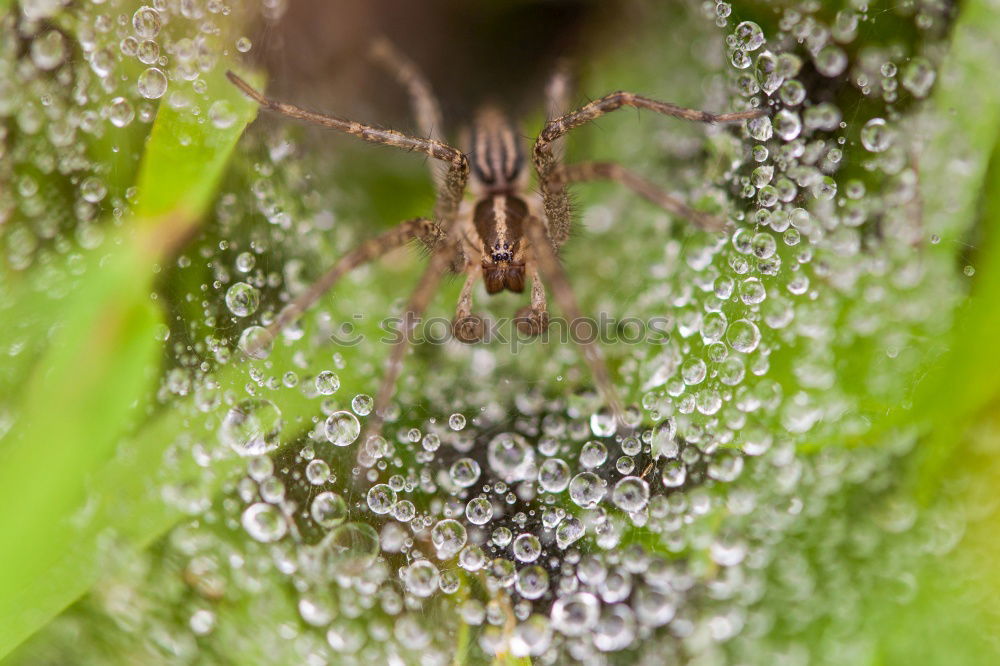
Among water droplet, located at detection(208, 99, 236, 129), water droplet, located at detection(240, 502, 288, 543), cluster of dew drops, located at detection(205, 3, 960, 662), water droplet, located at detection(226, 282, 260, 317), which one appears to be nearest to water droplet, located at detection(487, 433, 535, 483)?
cluster of dew drops, located at detection(205, 3, 960, 662)

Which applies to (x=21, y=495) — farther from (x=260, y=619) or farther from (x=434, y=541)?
(x=434, y=541)

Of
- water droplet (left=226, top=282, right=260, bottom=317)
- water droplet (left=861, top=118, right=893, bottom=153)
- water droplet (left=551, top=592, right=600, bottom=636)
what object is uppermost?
water droplet (left=861, top=118, right=893, bottom=153)

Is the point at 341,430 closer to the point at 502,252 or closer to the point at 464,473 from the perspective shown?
the point at 464,473

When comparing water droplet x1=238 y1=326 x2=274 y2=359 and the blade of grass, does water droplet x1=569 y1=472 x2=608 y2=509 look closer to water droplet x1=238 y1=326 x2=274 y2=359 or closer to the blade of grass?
water droplet x1=238 y1=326 x2=274 y2=359

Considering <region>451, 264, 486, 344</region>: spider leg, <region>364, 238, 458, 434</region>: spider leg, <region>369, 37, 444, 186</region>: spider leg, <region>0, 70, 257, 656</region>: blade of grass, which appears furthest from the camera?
<region>369, 37, 444, 186</region>: spider leg

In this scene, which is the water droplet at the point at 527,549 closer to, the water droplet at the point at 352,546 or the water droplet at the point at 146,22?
the water droplet at the point at 352,546

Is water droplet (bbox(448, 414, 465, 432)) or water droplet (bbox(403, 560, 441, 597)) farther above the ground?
water droplet (bbox(448, 414, 465, 432))
